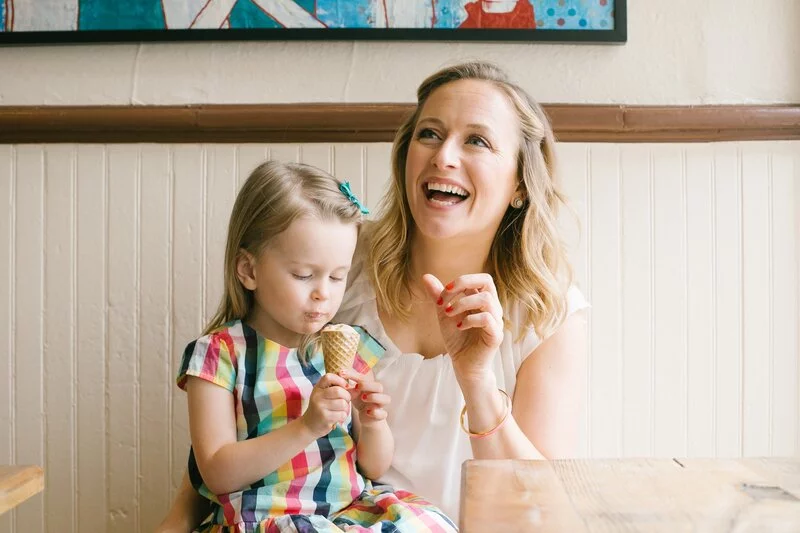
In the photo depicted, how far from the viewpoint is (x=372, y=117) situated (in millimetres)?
2033

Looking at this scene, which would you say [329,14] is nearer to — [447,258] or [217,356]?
[447,258]

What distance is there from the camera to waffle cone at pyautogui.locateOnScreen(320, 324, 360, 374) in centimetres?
148

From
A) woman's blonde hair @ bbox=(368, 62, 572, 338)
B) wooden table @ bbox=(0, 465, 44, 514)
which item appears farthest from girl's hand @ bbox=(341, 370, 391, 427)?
wooden table @ bbox=(0, 465, 44, 514)

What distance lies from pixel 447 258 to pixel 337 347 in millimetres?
508

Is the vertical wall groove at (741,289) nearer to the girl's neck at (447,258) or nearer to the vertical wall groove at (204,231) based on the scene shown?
the girl's neck at (447,258)

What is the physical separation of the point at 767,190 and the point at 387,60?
3.53 feet

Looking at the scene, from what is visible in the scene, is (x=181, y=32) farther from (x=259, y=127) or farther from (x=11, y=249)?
(x=11, y=249)

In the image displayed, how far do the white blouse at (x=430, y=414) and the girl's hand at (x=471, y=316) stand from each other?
0.26 metres

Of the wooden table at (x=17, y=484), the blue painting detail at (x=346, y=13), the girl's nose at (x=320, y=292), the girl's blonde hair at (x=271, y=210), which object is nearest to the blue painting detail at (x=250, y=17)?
the blue painting detail at (x=346, y=13)

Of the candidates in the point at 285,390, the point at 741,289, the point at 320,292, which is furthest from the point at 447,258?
the point at 741,289

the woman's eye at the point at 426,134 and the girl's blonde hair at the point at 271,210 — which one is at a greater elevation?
the woman's eye at the point at 426,134

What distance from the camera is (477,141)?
1773 mm

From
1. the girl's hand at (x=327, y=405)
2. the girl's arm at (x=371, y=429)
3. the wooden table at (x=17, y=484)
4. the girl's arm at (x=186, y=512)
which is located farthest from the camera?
the girl's arm at (x=186, y=512)

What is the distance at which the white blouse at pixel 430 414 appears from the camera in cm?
179
